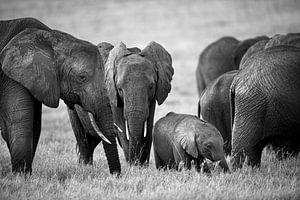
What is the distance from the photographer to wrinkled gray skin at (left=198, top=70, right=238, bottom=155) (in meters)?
9.97

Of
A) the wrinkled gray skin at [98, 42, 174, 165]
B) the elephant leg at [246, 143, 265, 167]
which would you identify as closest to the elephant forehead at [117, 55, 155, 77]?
the wrinkled gray skin at [98, 42, 174, 165]

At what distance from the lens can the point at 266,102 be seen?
7.95 m

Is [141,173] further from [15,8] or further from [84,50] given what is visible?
[15,8]

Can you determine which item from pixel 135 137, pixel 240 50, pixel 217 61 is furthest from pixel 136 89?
pixel 217 61

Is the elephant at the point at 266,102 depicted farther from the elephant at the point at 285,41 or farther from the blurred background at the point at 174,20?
the blurred background at the point at 174,20

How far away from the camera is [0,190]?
7.18 meters

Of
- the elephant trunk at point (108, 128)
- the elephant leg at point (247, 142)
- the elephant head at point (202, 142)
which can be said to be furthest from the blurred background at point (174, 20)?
the elephant trunk at point (108, 128)

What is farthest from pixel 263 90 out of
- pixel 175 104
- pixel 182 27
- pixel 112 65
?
pixel 182 27

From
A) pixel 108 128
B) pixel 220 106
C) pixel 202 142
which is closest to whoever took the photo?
pixel 108 128

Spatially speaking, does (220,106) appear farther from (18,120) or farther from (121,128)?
(18,120)

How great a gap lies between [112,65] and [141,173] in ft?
6.25

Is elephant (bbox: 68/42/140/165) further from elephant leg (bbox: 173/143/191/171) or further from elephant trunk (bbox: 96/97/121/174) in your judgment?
elephant trunk (bbox: 96/97/121/174)

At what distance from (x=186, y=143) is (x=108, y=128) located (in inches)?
43.7

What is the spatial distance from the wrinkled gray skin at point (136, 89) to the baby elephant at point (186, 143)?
0.21 m
